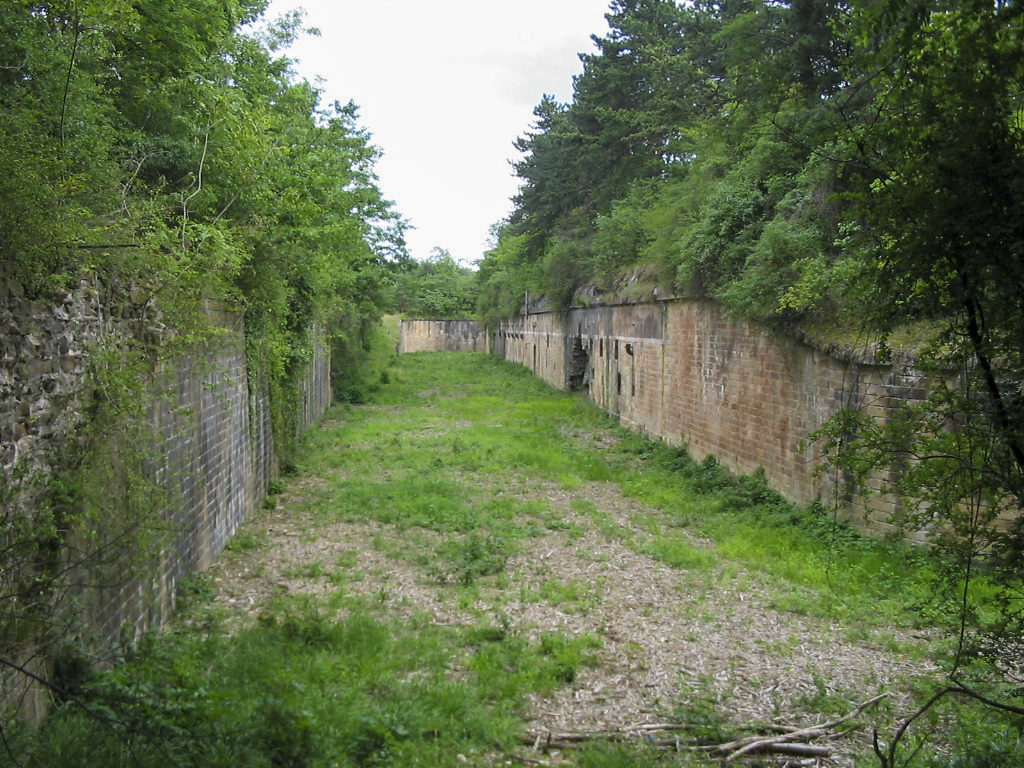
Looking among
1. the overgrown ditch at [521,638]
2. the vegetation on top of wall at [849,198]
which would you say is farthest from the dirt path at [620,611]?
the vegetation on top of wall at [849,198]

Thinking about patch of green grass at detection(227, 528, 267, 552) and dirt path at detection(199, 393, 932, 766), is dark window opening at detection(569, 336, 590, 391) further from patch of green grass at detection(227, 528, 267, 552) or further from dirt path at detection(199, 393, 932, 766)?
patch of green grass at detection(227, 528, 267, 552)

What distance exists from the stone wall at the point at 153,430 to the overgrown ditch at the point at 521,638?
355mm

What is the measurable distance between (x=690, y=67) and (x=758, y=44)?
6860 millimetres

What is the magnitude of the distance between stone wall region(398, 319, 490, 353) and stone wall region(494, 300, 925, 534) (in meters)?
32.2

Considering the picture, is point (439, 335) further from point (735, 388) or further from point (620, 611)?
point (620, 611)

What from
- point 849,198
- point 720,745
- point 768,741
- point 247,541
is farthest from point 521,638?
point 849,198

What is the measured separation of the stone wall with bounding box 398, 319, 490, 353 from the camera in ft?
170

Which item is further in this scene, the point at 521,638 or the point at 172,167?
the point at 172,167

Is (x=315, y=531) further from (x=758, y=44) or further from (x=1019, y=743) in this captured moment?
(x=758, y=44)

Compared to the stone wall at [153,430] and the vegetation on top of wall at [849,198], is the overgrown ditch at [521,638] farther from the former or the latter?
the vegetation on top of wall at [849,198]

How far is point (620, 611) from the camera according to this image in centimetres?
634

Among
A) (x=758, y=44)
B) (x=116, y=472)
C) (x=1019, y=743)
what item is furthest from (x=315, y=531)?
(x=758, y=44)

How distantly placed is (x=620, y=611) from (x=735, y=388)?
5.55 m

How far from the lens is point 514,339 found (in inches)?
1420
